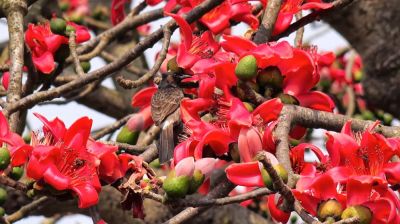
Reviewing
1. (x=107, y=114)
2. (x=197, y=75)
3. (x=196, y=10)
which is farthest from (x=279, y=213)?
(x=107, y=114)

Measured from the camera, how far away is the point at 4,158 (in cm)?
179

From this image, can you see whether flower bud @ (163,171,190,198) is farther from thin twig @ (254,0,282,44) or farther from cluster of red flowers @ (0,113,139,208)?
thin twig @ (254,0,282,44)

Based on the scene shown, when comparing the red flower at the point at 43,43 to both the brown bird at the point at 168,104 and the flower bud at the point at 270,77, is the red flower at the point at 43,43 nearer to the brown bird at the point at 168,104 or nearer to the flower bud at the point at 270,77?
the brown bird at the point at 168,104

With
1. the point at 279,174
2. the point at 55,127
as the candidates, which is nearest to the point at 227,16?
the point at 55,127

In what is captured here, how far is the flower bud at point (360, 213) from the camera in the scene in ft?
5.12

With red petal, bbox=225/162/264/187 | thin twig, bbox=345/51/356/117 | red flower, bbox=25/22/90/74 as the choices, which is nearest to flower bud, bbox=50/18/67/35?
red flower, bbox=25/22/90/74

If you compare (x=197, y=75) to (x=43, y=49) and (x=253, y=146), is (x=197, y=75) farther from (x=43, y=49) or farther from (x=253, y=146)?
(x=43, y=49)

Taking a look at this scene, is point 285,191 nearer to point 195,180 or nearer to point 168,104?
point 195,180

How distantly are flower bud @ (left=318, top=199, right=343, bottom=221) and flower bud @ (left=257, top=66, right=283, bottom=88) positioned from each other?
0.42 m

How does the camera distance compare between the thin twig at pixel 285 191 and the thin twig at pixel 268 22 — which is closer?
the thin twig at pixel 285 191

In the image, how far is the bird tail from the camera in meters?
1.92

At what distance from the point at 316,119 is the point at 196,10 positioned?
0.53 meters

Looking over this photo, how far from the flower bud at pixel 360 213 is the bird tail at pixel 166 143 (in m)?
0.48

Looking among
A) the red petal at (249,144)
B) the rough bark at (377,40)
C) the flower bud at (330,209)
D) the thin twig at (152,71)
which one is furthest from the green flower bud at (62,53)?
the rough bark at (377,40)
